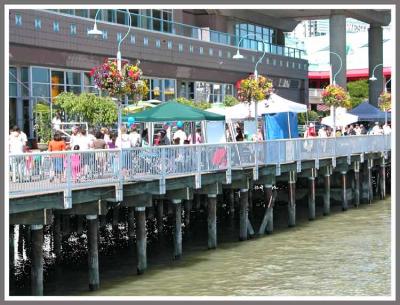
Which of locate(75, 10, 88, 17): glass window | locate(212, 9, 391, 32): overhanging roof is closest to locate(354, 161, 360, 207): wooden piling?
locate(75, 10, 88, 17): glass window

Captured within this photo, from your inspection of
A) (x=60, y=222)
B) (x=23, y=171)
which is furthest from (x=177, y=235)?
(x=23, y=171)

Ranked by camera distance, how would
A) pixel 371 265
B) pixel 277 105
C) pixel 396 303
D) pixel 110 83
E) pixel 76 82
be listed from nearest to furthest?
pixel 396 303 → pixel 110 83 → pixel 371 265 → pixel 277 105 → pixel 76 82

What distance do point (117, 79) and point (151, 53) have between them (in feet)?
98.2

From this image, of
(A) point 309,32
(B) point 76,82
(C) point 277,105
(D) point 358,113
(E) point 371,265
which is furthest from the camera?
(A) point 309,32

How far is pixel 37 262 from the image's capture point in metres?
19.9

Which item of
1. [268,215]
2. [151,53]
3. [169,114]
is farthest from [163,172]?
[151,53]

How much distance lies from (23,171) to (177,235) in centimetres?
812

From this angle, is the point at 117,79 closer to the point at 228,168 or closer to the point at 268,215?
the point at 228,168

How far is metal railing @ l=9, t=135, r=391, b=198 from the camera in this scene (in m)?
19.1

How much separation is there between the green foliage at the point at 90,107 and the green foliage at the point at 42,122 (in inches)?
42.0

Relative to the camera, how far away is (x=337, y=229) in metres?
32.9

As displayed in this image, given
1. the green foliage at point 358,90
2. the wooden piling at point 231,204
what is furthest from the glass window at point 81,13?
the green foliage at point 358,90

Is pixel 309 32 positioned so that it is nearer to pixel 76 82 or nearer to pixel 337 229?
pixel 76 82

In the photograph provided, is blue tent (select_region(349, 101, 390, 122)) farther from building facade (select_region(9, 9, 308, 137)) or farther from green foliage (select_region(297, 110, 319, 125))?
green foliage (select_region(297, 110, 319, 125))
